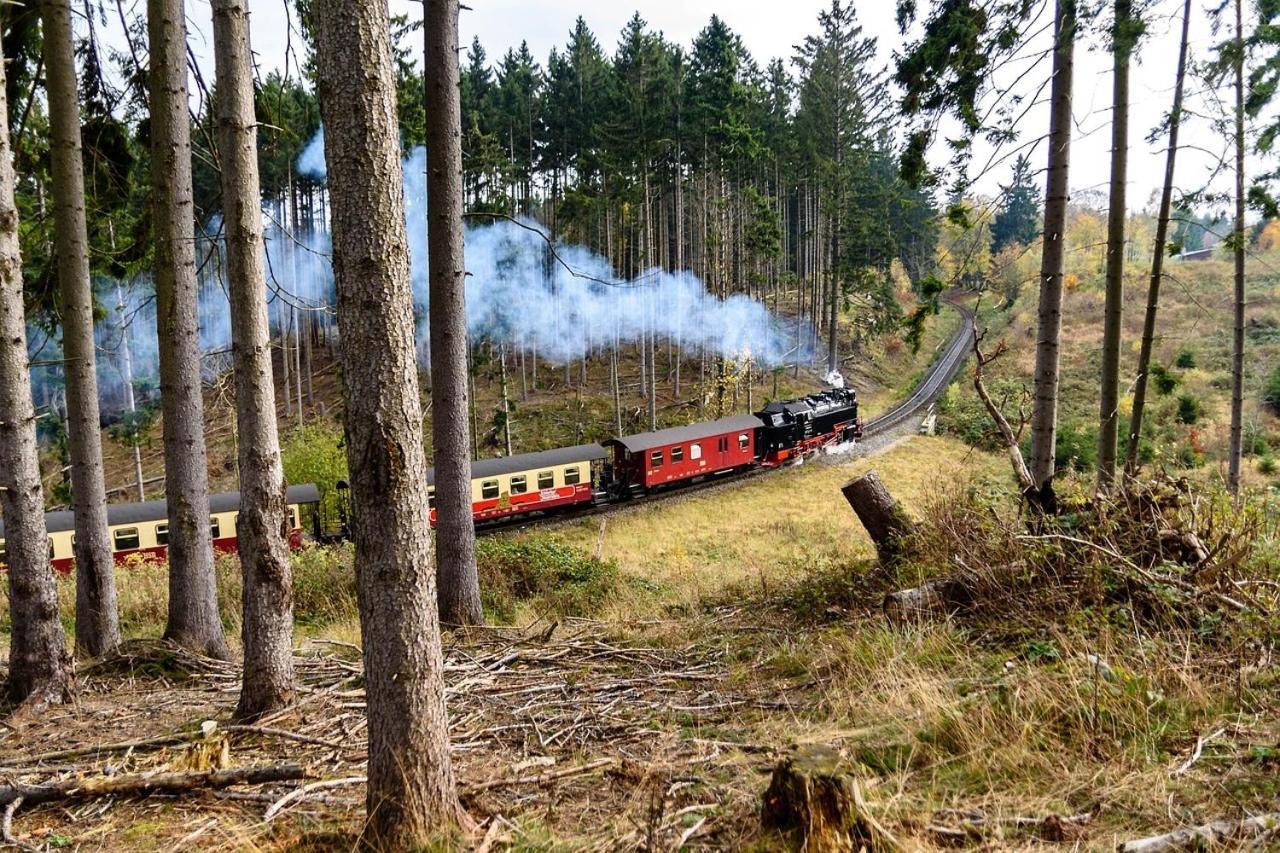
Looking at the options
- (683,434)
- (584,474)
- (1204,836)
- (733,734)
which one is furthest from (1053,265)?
(683,434)

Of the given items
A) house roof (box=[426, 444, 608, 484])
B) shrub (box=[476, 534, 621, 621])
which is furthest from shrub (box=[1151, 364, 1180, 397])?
house roof (box=[426, 444, 608, 484])

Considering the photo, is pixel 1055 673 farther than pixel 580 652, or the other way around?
pixel 580 652

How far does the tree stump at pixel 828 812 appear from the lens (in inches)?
111

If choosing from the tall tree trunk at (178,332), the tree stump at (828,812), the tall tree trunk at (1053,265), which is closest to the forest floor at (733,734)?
the tree stump at (828,812)

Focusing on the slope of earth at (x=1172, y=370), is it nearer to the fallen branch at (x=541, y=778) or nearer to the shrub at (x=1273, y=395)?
the shrub at (x=1273, y=395)

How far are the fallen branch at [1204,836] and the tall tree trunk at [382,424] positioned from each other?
2.73 metres

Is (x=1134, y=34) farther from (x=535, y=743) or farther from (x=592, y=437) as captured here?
(x=592, y=437)

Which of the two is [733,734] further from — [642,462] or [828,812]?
[642,462]

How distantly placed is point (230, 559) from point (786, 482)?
16.2 meters

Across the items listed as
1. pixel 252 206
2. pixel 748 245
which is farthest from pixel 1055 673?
pixel 748 245

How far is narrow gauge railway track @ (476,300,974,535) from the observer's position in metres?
21.4

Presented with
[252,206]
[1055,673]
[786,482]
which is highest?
[252,206]

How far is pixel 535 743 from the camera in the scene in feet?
15.3

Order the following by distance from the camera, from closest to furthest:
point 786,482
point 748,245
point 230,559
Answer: point 230,559
point 786,482
point 748,245
